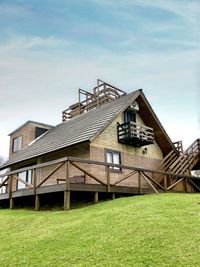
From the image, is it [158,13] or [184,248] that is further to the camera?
[158,13]

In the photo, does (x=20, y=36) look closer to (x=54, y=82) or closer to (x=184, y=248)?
(x=54, y=82)

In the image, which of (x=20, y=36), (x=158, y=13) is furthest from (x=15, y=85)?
(x=158, y=13)

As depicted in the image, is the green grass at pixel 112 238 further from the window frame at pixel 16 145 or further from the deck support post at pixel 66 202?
the window frame at pixel 16 145

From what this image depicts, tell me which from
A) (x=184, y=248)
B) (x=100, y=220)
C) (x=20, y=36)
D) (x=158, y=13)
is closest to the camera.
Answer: (x=184, y=248)

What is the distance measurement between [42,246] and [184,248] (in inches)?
129

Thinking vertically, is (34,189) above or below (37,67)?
below

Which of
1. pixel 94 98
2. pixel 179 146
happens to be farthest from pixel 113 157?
pixel 94 98

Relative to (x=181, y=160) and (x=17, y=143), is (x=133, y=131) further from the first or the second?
(x=17, y=143)

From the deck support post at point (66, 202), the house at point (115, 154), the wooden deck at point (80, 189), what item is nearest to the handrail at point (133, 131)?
the house at point (115, 154)

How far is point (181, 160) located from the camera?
67.7ft

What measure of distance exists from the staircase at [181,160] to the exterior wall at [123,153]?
0.91 m

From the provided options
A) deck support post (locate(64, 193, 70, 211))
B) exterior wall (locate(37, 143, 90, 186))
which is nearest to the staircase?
exterior wall (locate(37, 143, 90, 186))

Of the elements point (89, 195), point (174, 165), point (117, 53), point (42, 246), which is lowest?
point (42, 246)

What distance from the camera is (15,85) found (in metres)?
18.3
